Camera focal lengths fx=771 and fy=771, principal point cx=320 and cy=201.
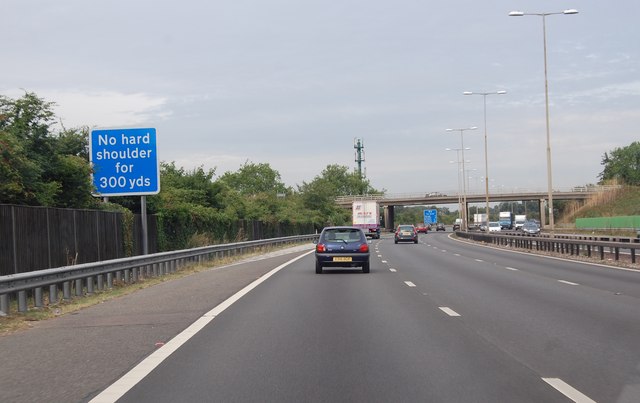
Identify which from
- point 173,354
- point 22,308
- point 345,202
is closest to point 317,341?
point 173,354

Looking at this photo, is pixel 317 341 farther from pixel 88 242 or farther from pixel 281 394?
pixel 88 242

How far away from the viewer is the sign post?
24922mm

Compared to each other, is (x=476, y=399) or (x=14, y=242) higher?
(x=14, y=242)

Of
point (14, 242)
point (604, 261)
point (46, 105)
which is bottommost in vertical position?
point (604, 261)

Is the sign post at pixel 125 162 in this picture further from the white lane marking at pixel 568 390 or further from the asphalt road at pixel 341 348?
the white lane marking at pixel 568 390

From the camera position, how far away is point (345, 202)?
132 meters

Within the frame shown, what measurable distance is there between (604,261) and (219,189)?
83.1 feet

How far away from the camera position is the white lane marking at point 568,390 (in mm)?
6815

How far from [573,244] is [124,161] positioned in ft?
69.2

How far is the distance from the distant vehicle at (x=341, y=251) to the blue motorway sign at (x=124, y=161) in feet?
18.6

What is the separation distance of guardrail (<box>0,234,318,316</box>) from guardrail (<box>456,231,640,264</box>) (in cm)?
1590

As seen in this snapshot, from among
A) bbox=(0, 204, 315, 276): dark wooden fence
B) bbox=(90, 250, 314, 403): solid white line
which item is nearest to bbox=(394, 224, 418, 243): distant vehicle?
bbox=(0, 204, 315, 276): dark wooden fence

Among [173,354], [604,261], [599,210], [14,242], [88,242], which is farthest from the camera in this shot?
[599,210]

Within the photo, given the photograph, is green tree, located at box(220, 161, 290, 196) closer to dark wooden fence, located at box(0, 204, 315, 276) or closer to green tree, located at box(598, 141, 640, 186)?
green tree, located at box(598, 141, 640, 186)
